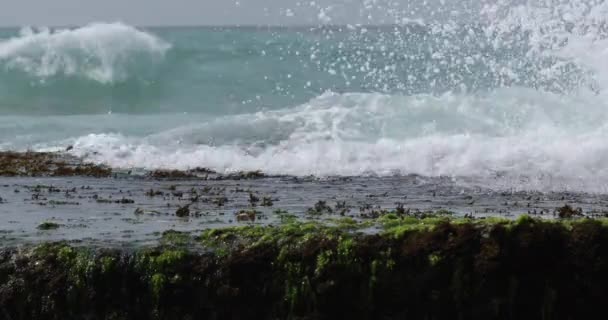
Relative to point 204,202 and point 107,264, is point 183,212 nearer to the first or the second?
point 204,202

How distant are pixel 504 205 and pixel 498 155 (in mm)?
3647

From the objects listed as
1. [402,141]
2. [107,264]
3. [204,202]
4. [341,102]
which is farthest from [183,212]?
[341,102]

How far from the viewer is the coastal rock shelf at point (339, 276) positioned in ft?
21.9

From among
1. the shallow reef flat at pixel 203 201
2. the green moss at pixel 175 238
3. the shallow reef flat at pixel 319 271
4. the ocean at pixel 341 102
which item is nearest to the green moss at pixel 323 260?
the shallow reef flat at pixel 319 271

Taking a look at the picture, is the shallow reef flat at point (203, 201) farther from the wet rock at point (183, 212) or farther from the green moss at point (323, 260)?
the green moss at point (323, 260)

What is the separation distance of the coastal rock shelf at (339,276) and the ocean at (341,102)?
16.6 ft

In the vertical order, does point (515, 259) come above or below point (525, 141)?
below

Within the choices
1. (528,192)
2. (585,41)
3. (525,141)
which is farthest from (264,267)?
(585,41)

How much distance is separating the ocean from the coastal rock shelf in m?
5.07

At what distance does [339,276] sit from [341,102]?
1354 centimetres

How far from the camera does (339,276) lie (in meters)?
6.91

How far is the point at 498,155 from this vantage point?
542 inches

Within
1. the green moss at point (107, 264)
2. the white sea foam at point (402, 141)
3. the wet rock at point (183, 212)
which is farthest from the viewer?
the white sea foam at point (402, 141)

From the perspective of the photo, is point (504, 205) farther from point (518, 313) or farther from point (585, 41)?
point (585, 41)
